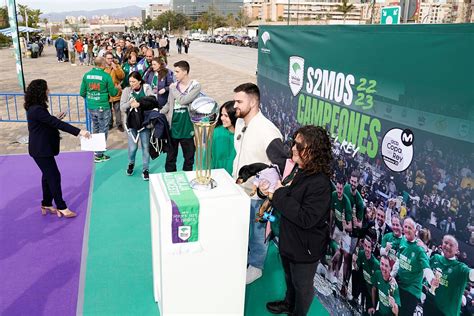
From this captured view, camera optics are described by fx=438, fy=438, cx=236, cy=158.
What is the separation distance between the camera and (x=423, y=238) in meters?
2.74

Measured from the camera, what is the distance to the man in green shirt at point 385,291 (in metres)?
3.07

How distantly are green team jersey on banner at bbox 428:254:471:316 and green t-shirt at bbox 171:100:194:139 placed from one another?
4273 millimetres

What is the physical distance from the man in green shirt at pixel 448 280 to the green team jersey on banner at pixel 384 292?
36 cm

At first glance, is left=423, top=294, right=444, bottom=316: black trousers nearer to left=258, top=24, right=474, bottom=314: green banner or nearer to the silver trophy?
left=258, top=24, right=474, bottom=314: green banner

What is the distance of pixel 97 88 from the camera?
7.66m

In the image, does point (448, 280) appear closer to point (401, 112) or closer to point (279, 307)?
point (401, 112)

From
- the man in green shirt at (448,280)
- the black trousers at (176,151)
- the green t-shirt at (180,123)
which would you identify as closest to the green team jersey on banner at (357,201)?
the man in green shirt at (448,280)

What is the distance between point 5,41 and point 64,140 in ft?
161

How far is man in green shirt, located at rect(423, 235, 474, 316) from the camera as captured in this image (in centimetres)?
244

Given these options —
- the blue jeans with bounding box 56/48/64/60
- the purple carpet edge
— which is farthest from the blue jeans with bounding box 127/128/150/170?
the blue jeans with bounding box 56/48/64/60

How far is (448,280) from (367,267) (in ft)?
2.98

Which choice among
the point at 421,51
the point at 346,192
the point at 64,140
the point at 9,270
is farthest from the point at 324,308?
the point at 64,140

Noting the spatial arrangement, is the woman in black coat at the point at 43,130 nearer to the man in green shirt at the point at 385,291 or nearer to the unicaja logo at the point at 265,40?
the unicaja logo at the point at 265,40

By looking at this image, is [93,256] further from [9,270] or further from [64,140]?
[64,140]
